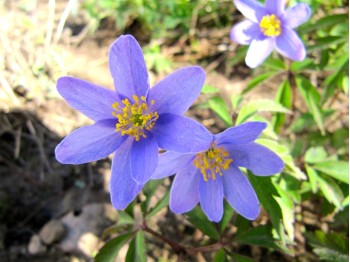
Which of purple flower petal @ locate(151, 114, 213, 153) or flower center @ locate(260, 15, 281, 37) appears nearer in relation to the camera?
purple flower petal @ locate(151, 114, 213, 153)

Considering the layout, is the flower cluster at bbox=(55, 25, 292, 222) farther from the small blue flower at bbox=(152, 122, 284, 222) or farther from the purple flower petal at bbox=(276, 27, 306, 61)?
the purple flower petal at bbox=(276, 27, 306, 61)

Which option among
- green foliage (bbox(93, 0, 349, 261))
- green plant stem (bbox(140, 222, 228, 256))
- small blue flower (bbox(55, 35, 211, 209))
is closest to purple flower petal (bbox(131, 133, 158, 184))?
small blue flower (bbox(55, 35, 211, 209))

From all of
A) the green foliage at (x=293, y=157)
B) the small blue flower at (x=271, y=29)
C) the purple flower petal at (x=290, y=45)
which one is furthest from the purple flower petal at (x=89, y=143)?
the purple flower petal at (x=290, y=45)

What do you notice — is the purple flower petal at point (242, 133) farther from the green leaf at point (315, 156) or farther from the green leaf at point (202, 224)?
the green leaf at point (315, 156)

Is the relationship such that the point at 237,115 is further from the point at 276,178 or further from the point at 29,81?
the point at 29,81

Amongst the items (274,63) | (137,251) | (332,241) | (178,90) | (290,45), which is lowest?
(332,241)

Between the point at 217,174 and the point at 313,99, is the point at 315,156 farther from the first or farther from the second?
the point at 217,174

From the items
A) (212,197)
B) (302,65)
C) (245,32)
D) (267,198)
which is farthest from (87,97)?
(302,65)

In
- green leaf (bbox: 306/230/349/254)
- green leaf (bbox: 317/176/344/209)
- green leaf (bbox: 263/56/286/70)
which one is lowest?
green leaf (bbox: 306/230/349/254)

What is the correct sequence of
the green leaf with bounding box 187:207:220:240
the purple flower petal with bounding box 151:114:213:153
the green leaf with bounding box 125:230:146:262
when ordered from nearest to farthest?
1. the purple flower petal with bounding box 151:114:213:153
2. the green leaf with bounding box 125:230:146:262
3. the green leaf with bounding box 187:207:220:240
